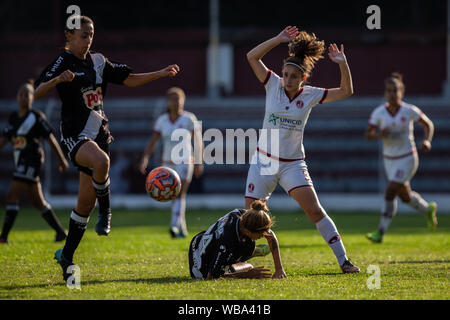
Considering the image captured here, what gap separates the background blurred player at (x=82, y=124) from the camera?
7027mm

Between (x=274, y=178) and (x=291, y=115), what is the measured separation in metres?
0.68

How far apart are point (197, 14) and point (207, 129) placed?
6.56m

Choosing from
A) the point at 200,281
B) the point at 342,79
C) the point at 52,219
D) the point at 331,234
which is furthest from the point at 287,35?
the point at 52,219

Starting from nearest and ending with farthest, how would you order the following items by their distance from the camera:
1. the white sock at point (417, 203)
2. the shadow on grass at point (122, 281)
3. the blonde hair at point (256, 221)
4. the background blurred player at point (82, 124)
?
the shadow on grass at point (122, 281), the blonde hair at point (256, 221), the background blurred player at point (82, 124), the white sock at point (417, 203)

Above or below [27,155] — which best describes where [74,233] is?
below

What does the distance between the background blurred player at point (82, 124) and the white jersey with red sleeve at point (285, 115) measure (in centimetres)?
169

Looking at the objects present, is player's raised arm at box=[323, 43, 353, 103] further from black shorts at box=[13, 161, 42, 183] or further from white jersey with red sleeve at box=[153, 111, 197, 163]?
white jersey with red sleeve at box=[153, 111, 197, 163]

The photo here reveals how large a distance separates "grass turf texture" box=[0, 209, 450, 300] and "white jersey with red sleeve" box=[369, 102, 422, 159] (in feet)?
4.85

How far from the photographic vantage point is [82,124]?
7.18 metres

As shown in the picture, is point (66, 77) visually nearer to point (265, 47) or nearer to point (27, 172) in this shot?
point (265, 47)

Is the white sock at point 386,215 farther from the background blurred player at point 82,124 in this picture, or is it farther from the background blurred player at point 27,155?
the background blurred player at point 82,124

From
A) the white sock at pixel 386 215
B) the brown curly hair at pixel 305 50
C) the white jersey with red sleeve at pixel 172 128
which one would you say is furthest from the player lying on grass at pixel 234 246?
the white jersey with red sleeve at pixel 172 128

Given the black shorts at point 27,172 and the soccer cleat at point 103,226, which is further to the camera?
the black shorts at point 27,172
